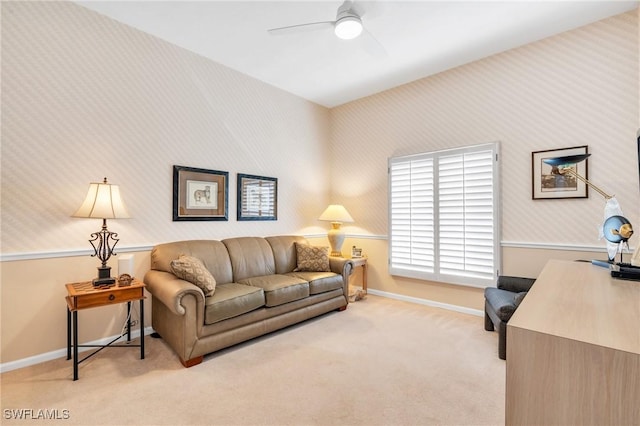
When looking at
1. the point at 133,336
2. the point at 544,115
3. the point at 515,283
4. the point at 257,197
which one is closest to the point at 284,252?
the point at 257,197

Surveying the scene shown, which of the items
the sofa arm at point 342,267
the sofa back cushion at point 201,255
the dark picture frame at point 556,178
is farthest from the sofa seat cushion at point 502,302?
the sofa back cushion at point 201,255

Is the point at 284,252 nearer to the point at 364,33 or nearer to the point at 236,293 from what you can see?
the point at 236,293

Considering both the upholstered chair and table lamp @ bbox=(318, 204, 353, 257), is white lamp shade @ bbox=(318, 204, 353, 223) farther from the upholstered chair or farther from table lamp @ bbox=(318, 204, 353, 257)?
the upholstered chair

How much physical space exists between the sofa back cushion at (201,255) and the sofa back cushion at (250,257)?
83 millimetres

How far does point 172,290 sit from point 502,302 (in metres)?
2.85

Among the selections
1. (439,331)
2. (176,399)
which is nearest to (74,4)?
(176,399)

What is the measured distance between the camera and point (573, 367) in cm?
82

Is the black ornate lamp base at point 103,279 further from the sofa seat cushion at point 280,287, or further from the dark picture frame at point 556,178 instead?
the dark picture frame at point 556,178

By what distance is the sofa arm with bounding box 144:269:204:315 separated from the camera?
244 cm

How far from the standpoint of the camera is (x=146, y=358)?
2672 mm

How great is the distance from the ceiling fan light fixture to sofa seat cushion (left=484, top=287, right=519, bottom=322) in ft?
8.58

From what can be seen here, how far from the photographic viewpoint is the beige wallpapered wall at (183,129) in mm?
2555

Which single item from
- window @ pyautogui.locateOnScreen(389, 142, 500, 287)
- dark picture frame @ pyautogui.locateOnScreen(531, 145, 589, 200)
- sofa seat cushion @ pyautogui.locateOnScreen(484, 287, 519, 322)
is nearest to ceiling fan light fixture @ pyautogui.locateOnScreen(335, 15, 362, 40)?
window @ pyautogui.locateOnScreen(389, 142, 500, 287)

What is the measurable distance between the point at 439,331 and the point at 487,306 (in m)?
0.55
